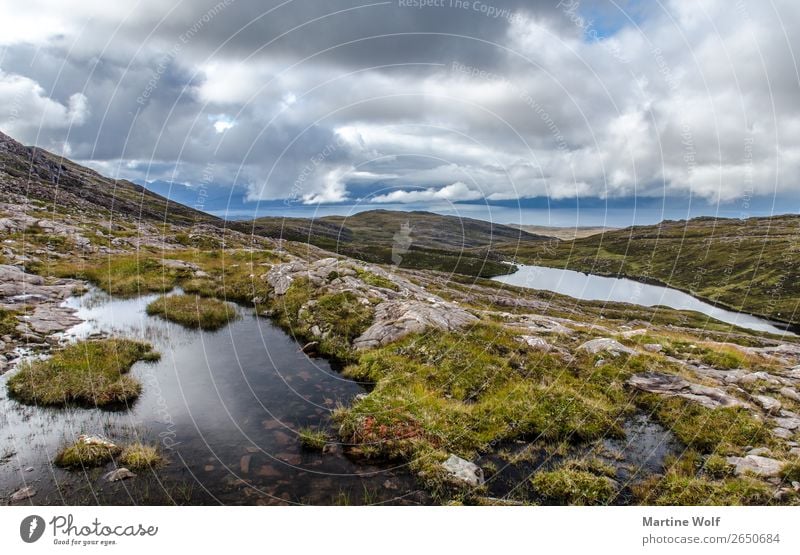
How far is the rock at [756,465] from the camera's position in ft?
38.5

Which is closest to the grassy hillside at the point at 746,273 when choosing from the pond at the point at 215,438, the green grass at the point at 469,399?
the green grass at the point at 469,399

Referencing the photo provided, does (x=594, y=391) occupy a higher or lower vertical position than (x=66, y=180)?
lower

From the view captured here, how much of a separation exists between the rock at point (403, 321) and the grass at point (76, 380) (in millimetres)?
10677

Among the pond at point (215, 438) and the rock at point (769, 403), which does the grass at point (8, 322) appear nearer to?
the pond at point (215, 438)

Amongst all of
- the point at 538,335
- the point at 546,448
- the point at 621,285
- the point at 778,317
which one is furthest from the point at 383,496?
the point at 621,285

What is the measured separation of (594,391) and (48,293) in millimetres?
36945

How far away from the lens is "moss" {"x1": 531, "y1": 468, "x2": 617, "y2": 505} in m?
11.2

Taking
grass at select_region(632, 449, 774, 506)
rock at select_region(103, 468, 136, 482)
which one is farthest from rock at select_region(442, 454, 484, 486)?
rock at select_region(103, 468, 136, 482)

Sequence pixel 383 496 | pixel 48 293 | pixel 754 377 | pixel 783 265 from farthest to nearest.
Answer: pixel 783 265
pixel 48 293
pixel 754 377
pixel 383 496

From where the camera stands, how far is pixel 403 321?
22734mm

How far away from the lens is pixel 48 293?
29.8 meters

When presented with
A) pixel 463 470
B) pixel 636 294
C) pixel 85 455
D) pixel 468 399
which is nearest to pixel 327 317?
pixel 468 399

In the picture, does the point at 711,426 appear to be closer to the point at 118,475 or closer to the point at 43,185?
the point at 118,475

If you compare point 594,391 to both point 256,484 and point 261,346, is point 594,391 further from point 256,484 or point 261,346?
point 261,346
